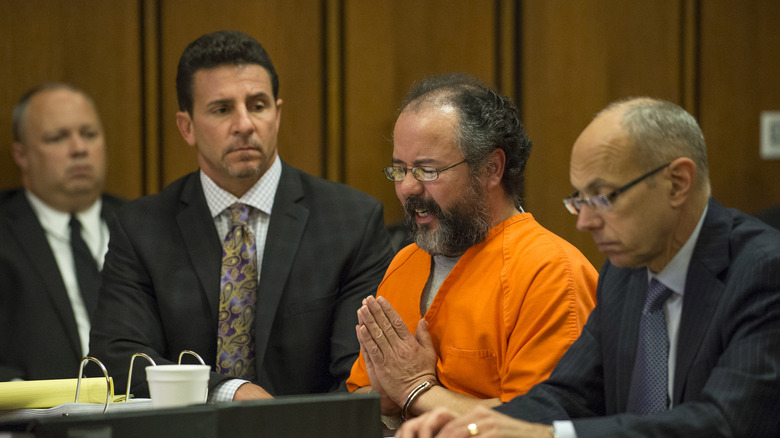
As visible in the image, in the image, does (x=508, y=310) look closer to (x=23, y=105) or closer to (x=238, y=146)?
(x=238, y=146)

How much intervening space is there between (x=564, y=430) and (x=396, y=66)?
2.70 m

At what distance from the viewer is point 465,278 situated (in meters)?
2.05

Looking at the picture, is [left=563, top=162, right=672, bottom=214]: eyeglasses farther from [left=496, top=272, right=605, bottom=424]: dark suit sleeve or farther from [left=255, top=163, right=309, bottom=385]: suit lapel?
[left=255, top=163, right=309, bottom=385]: suit lapel

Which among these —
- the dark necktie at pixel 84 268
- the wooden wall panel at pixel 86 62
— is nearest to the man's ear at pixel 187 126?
the dark necktie at pixel 84 268

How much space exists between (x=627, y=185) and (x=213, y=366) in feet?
4.82

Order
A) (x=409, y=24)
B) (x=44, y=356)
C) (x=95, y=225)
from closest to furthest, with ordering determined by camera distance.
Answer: (x=44, y=356) → (x=95, y=225) → (x=409, y=24)

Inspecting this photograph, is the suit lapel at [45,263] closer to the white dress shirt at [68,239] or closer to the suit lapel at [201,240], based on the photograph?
the white dress shirt at [68,239]

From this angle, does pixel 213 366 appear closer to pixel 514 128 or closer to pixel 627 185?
pixel 514 128

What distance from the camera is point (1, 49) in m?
3.69

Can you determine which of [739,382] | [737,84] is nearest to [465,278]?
[739,382]

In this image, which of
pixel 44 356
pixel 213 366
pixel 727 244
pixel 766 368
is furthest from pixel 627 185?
pixel 44 356

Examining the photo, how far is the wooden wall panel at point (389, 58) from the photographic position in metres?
3.93

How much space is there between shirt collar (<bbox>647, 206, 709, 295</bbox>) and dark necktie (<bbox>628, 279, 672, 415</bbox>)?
2 cm

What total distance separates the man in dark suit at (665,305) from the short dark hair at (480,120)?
0.50m
